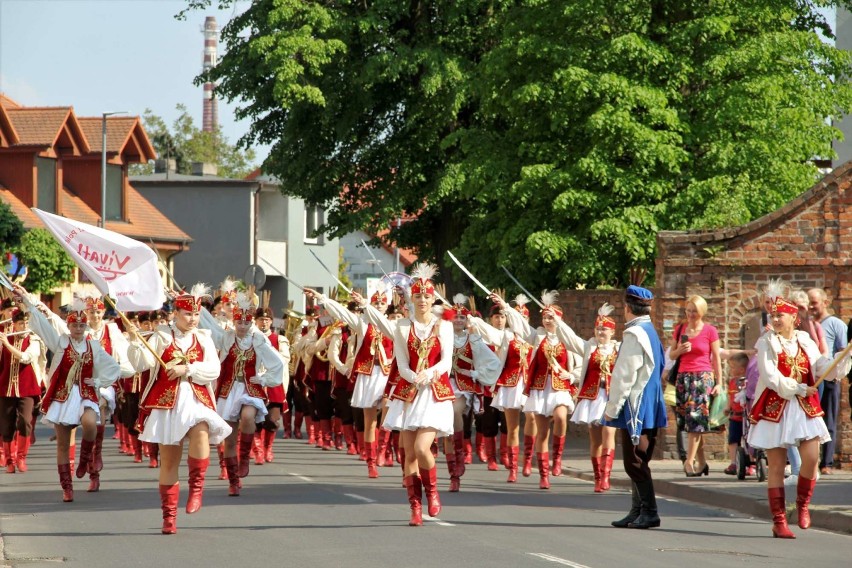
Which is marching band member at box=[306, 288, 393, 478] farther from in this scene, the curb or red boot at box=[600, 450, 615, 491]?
red boot at box=[600, 450, 615, 491]

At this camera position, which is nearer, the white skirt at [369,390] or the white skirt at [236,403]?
the white skirt at [236,403]

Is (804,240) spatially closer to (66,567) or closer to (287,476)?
(287,476)

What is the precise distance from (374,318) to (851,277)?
8529 millimetres

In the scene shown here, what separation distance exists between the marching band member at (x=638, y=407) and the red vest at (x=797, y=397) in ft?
2.90

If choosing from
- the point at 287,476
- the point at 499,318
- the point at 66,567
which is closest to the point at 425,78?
the point at 499,318

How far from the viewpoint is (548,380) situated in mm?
17922

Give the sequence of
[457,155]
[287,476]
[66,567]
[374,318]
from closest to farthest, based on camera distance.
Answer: [66,567] → [374,318] → [287,476] → [457,155]

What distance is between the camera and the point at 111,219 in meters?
50.6

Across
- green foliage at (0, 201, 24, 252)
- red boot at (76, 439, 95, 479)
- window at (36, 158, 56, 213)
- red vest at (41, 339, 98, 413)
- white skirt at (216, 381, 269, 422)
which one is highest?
window at (36, 158, 56, 213)

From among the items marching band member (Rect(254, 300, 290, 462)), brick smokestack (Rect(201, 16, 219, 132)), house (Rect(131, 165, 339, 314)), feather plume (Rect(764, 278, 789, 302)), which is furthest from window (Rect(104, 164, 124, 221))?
brick smokestack (Rect(201, 16, 219, 132))

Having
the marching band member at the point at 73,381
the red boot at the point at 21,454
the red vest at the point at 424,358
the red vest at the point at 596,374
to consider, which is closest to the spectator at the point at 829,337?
the red vest at the point at 596,374

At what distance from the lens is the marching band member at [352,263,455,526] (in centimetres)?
1310

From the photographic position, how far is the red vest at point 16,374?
1956 cm

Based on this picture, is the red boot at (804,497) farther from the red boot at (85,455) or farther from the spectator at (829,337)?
the red boot at (85,455)
